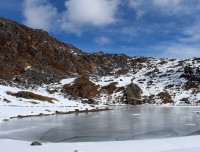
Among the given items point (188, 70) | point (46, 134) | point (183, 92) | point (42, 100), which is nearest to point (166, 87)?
point (183, 92)

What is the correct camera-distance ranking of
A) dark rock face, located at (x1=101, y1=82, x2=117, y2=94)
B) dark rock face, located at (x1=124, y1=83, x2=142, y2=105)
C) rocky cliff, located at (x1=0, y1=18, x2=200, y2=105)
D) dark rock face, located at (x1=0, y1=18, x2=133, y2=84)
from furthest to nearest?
1. dark rock face, located at (x1=0, y1=18, x2=133, y2=84)
2. dark rock face, located at (x1=101, y1=82, x2=117, y2=94)
3. dark rock face, located at (x1=124, y1=83, x2=142, y2=105)
4. rocky cliff, located at (x1=0, y1=18, x2=200, y2=105)

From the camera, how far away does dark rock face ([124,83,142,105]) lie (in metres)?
102

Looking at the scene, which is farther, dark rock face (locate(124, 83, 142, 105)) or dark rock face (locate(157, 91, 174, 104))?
dark rock face (locate(124, 83, 142, 105))

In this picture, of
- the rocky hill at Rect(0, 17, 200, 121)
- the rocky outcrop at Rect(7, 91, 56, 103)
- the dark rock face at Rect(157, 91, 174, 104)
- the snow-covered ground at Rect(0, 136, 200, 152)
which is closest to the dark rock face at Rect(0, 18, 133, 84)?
the rocky hill at Rect(0, 17, 200, 121)

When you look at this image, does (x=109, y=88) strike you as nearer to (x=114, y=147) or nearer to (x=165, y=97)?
(x=165, y=97)

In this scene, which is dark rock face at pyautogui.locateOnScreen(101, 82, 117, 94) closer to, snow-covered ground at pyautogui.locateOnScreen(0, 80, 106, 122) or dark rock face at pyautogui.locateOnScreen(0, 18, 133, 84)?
dark rock face at pyautogui.locateOnScreen(0, 18, 133, 84)

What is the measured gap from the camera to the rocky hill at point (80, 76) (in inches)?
3915

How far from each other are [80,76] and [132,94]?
2850 centimetres

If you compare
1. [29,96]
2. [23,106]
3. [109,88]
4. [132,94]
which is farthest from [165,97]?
[23,106]

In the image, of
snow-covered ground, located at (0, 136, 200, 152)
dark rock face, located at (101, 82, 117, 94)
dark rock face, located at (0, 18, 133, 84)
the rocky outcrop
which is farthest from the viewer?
dark rock face, located at (0, 18, 133, 84)

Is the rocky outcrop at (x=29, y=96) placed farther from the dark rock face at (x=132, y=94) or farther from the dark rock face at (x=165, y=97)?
the dark rock face at (x=165, y=97)

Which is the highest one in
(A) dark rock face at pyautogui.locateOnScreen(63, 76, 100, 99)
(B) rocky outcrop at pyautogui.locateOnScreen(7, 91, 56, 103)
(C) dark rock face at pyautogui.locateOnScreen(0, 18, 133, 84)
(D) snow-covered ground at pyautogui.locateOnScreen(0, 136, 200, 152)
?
(C) dark rock face at pyautogui.locateOnScreen(0, 18, 133, 84)

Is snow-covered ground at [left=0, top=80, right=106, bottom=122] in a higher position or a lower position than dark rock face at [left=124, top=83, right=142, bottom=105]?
lower

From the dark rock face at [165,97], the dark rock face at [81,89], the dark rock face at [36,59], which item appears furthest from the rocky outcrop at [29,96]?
the dark rock face at [165,97]
